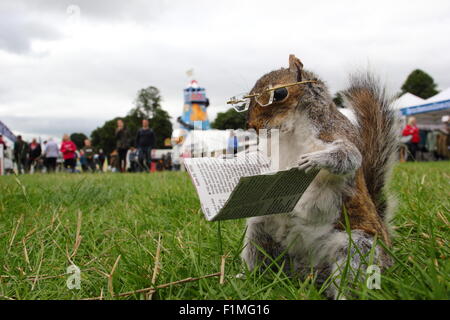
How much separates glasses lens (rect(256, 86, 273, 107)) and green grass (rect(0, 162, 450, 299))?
1.39ft

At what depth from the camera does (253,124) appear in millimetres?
1037

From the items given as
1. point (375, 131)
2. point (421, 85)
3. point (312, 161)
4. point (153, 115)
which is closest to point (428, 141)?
point (375, 131)

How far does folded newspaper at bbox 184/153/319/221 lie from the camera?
830 mm

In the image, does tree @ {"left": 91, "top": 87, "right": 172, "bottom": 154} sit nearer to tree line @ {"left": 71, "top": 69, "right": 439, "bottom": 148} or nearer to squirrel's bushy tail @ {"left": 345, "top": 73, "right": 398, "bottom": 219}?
tree line @ {"left": 71, "top": 69, "right": 439, "bottom": 148}

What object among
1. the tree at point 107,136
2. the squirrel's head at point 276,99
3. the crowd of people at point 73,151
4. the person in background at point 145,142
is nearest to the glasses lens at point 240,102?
the squirrel's head at point 276,99

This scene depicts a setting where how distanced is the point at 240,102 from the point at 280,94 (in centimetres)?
13

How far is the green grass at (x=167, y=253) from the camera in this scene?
2.92 feet

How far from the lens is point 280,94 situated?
1.00 metres

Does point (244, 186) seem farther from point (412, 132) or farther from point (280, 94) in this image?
point (412, 132)

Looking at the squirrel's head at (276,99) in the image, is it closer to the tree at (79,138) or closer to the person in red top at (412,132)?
the person in red top at (412,132)

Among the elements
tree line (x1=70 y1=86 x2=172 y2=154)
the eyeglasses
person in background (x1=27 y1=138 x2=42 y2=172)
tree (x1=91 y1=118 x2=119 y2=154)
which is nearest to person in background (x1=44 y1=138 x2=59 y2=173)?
person in background (x1=27 y1=138 x2=42 y2=172)

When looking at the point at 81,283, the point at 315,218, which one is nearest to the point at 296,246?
the point at 315,218

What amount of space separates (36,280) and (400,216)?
1.38 metres
